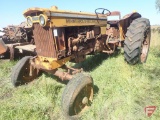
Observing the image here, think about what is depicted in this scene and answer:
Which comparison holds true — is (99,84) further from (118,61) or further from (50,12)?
(50,12)

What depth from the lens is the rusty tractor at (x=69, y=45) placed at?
386 cm

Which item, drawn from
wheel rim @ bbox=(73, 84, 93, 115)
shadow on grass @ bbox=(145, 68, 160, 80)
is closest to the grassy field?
shadow on grass @ bbox=(145, 68, 160, 80)

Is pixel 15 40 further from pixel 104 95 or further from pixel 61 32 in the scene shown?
pixel 104 95

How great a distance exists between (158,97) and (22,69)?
10.5 feet

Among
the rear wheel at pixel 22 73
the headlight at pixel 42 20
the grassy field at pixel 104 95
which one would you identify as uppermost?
the headlight at pixel 42 20

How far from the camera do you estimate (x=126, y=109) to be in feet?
12.1

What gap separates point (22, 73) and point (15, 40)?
14.9 ft

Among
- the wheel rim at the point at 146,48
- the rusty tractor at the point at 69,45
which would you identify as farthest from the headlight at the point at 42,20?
the wheel rim at the point at 146,48

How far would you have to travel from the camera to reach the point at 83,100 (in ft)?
12.8

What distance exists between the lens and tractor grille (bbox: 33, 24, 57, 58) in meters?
4.15

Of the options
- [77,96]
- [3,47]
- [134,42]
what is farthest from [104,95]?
[3,47]

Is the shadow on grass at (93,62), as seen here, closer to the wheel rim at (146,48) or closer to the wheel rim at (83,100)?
the wheel rim at (146,48)

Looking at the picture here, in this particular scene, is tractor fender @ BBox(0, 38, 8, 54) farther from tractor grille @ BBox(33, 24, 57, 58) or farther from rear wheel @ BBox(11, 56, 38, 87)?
tractor grille @ BBox(33, 24, 57, 58)

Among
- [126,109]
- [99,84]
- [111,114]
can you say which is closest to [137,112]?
[126,109]
